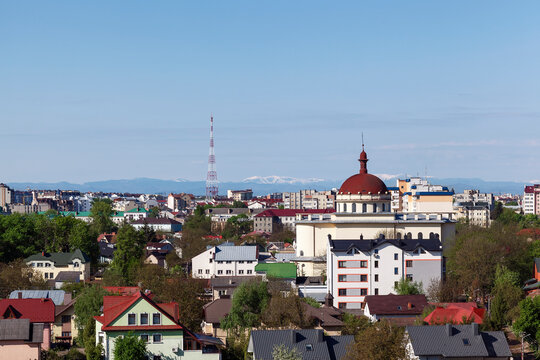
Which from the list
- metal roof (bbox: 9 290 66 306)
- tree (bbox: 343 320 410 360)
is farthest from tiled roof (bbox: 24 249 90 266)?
tree (bbox: 343 320 410 360)

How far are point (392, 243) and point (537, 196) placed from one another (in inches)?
5267

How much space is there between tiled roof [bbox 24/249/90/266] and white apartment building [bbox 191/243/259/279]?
9041mm

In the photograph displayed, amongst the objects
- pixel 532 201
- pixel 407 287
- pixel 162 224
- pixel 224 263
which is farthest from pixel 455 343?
pixel 532 201

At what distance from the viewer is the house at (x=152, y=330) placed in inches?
1352

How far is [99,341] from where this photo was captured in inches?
1398

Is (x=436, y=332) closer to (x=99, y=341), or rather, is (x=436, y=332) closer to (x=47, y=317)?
(x=99, y=341)

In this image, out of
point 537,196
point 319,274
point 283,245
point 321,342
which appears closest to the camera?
point 321,342

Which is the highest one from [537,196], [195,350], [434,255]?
[537,196]

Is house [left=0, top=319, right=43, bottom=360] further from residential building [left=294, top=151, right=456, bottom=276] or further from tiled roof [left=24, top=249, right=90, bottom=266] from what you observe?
tiled roof [left=24, top=249, right=90, bottom=266]

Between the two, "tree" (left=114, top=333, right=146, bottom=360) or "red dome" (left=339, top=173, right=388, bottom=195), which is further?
"red dome" (left=339, top=173, right=388, bottom=195)

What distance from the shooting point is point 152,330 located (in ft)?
113

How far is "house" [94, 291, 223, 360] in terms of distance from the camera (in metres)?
34.3

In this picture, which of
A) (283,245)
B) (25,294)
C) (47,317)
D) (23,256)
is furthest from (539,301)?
(283,245)

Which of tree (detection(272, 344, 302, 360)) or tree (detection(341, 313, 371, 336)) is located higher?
tree (detection(341, 313, 371, 336))
